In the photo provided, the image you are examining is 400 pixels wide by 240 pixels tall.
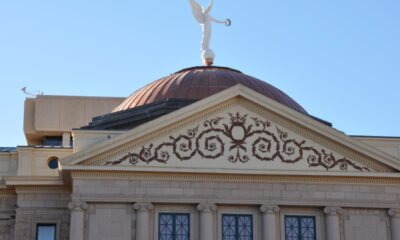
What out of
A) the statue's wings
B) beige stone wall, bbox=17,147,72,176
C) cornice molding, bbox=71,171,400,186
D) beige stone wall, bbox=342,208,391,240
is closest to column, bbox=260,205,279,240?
cornice molding, bbox=71,171,400,186

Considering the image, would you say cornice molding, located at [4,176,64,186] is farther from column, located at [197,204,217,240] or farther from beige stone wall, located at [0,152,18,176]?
column, located at [197,204,217,240]

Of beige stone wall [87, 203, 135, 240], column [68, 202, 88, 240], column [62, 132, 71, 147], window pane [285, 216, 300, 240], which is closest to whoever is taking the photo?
column [68, 202, 88, 240]

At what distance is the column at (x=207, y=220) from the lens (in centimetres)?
3778

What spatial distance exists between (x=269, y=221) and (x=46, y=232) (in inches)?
349

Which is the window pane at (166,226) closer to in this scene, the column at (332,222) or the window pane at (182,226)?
the window pane at (182,226)

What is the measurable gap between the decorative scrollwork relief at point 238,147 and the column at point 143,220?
1641 mm

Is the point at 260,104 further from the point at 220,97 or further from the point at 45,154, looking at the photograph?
the point at 45,154

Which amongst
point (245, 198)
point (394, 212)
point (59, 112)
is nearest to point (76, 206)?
point (245, 198)

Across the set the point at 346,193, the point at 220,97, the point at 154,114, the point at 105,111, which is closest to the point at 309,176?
the point at 346,193

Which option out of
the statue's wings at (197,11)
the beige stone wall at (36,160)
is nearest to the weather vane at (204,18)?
the statue's wings at (197,11)

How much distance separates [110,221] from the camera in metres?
37.7

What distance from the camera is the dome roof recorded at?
45.7 meters

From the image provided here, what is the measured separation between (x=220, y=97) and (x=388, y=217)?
7.77m

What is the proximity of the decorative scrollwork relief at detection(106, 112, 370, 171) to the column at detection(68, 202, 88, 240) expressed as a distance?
191 centimetres
